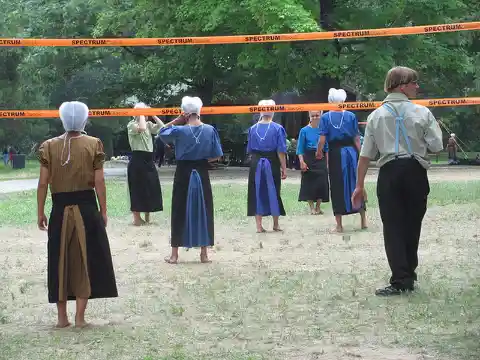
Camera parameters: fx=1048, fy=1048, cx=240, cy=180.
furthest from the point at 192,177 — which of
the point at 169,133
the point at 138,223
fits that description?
the point at 138,223

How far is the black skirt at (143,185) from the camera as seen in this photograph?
1588 centimetres

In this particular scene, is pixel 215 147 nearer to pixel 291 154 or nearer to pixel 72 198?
pixel 72 198

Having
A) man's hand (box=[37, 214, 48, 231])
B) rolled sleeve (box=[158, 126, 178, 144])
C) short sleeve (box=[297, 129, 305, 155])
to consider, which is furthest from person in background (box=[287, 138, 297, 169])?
man's hand (box=[37, 214, 48, 231])

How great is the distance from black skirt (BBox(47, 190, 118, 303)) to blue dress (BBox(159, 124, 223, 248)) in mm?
3389

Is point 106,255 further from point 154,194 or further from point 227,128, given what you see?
point 227,128

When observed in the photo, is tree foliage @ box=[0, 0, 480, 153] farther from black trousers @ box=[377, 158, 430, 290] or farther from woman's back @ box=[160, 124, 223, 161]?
black trousers @ box=[377, 158, 430, 290]

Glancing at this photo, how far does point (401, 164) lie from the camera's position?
28.6 feet

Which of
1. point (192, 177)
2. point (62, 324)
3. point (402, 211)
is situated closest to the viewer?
point (62, 324)

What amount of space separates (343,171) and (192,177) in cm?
335

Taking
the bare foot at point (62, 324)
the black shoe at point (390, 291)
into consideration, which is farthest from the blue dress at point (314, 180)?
the bare foot at point (62, 324)

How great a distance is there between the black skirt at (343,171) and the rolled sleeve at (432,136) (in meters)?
5.25

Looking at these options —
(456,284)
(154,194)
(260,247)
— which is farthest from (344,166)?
(456,284)

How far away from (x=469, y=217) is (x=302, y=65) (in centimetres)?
1632

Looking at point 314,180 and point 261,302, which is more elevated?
point 314,180
